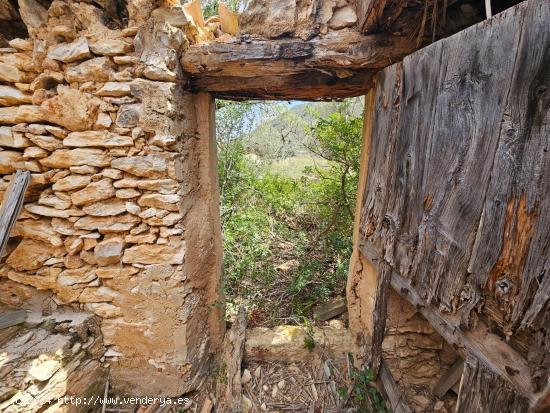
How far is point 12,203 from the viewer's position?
177cm

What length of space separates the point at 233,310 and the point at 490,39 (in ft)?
9.95

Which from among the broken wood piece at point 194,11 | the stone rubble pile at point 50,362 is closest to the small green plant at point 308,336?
the stone rubble pile at point 50,362

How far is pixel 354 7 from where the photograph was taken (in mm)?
1646

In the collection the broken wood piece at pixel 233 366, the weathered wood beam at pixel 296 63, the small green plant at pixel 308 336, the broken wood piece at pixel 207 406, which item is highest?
the weathered wood beam at pixel 296 63

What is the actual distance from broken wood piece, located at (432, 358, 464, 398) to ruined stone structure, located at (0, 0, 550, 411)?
6 cm

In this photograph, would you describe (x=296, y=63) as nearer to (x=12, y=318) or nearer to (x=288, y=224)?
(x=12, y=318)

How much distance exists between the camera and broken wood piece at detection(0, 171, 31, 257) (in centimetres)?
174

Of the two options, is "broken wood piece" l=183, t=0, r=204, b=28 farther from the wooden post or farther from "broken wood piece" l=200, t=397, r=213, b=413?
"broken wood piece" l=200, t=397, r=213, b=413

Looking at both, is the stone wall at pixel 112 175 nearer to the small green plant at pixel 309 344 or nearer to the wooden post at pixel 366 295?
the small green plant at pixel 309 344

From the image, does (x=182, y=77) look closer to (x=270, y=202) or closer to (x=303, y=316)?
(x=303, y=316)

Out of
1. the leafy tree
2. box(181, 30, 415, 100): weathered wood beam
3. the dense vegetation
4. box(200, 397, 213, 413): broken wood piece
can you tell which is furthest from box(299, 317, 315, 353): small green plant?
the leafy tree

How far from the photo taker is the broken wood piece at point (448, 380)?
79.8 inches

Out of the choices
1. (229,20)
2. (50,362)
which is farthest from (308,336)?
(229,20)

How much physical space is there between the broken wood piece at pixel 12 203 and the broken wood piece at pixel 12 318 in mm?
500
